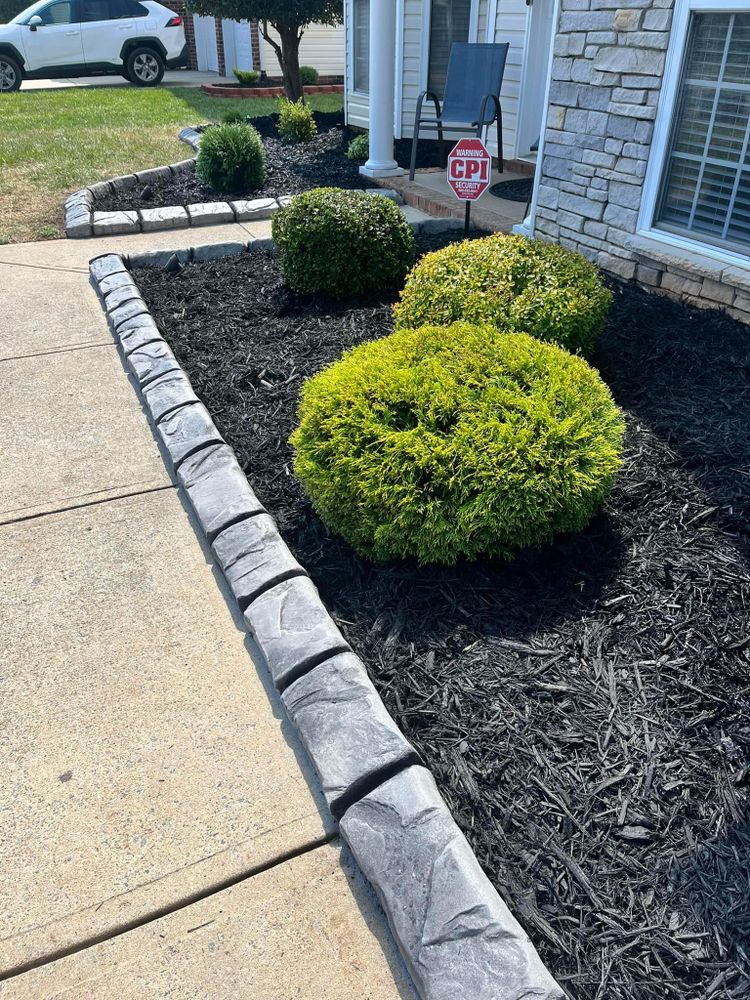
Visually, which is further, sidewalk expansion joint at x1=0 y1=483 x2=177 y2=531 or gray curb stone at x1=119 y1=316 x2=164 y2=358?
gray curb stone at x1=119 y1=316 x2=164 y2=358

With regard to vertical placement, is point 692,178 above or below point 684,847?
above

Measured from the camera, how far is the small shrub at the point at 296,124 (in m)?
9.63

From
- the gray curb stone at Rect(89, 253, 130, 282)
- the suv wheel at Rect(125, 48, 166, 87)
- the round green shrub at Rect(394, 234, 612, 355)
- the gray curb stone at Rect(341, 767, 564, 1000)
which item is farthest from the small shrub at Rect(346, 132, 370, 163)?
the suv wheel at Rect(125, 48, 166, 87)

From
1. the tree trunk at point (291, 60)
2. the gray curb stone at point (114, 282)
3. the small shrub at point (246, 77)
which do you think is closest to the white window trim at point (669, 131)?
the gray curb stone at point (114, 282)

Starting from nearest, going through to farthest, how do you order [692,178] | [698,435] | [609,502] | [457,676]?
[457,676] < [609,502] < [698,435] < [692,178]

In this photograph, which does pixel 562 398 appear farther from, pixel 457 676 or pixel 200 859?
pixel 200 859

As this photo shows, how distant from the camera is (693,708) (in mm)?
2109

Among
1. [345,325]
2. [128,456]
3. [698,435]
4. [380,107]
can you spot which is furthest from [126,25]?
[698,435]

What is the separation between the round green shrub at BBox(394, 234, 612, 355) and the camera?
3.58 m

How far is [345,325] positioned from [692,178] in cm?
212

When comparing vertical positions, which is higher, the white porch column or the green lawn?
the white porch column

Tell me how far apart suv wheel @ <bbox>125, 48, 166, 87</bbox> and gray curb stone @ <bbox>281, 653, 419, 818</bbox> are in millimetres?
18004

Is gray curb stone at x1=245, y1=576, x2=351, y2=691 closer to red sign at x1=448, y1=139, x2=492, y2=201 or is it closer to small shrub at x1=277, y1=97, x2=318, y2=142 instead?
red sign at x1=448, y1=139, x2=492, y2=201

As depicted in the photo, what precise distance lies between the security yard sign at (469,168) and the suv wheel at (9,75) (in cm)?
1511
